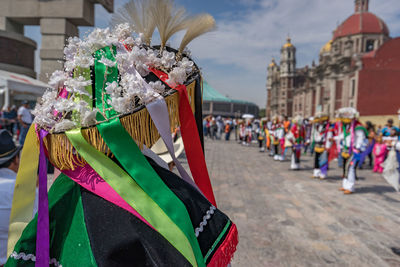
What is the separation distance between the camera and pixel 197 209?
1.28m

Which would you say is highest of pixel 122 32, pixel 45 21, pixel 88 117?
pixel 45 21

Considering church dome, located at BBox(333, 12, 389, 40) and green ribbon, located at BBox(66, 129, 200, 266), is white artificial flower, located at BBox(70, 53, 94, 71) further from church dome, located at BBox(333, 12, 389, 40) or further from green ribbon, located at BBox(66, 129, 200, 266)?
church dome, located at BBox(333, 12, 389, 40)

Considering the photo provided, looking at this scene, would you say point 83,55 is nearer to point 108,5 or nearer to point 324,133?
point 324,133

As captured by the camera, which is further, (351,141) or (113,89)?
(351,141)

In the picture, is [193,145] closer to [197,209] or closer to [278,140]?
[197,209]

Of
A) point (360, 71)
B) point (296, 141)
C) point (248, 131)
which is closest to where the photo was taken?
point (296, 141)

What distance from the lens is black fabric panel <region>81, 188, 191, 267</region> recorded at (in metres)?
1.08

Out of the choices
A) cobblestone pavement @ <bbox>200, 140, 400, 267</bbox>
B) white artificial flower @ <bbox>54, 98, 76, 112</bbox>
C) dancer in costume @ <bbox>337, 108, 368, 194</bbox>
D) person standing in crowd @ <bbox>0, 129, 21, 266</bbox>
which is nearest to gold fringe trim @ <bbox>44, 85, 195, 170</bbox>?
white artificial flower @ <bbox>54, 98, 76, 112</bbox>

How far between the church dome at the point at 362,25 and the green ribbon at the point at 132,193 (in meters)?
→ 55.2

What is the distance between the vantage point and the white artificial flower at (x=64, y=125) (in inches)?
50.4

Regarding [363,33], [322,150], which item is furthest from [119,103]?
[363,33]

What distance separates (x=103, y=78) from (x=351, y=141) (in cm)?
683

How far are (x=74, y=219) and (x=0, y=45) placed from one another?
1640cm

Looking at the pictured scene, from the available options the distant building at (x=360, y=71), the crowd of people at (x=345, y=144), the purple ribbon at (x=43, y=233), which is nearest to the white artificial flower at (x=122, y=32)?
the purple ribbon at (x=43, y=233)
